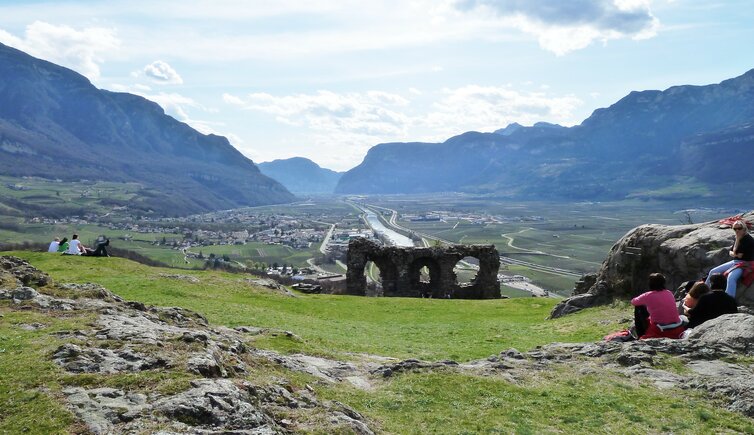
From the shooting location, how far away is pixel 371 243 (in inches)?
2694

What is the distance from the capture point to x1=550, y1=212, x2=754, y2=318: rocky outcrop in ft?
98.3

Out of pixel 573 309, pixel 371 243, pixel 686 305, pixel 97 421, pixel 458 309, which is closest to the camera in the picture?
pixel 97 421

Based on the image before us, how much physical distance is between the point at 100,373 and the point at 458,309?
3400 cm

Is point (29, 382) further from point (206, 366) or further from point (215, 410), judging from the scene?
point (215, 410)

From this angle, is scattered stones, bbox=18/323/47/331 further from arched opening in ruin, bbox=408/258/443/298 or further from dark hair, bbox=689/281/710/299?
arched opening in ruin, bbox=408/258/443/298

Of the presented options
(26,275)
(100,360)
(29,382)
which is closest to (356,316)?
(26,275)

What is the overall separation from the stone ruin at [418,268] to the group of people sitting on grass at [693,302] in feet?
148

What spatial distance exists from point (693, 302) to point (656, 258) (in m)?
13.7

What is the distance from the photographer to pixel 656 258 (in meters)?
35.0

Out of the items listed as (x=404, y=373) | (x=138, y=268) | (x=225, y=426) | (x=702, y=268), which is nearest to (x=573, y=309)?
(x=702, y=268)

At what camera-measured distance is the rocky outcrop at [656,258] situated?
98.3 ft

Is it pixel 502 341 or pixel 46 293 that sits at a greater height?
pixel 46 293

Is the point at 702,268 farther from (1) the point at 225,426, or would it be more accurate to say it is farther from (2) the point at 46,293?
(2) the point at 46,293

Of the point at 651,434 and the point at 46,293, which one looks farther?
the point at 46,293
